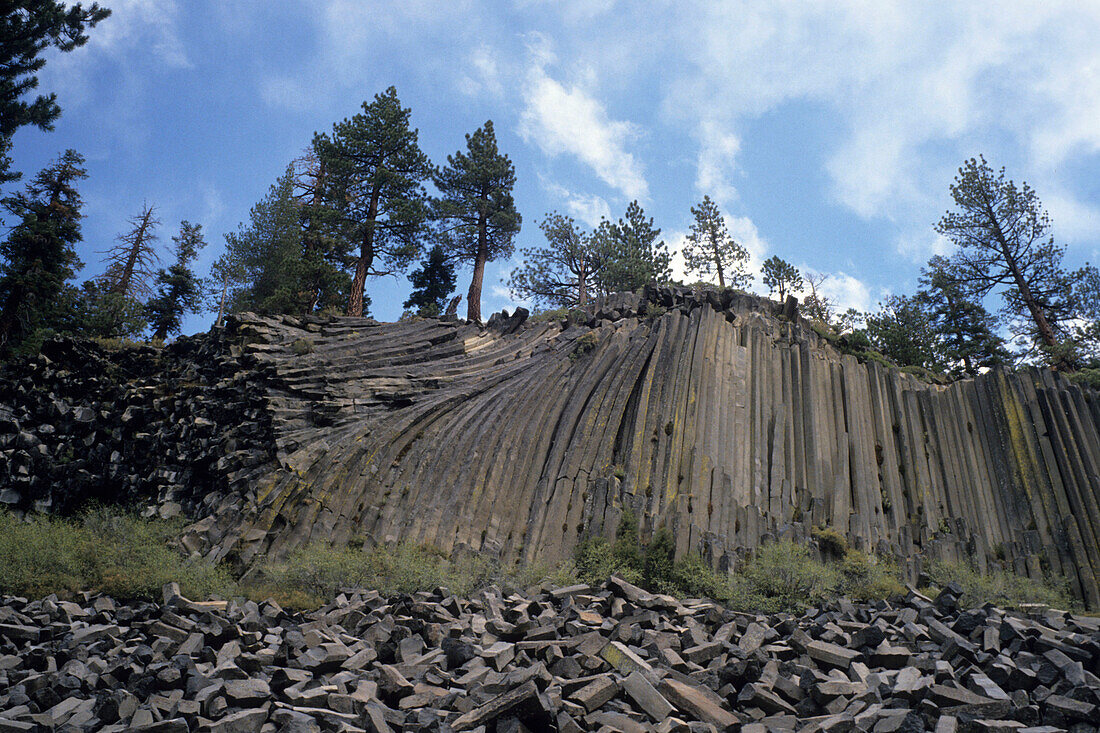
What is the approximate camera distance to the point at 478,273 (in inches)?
1206

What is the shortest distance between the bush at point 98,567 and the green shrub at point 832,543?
978 cm

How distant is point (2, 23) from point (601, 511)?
1616 centimetres

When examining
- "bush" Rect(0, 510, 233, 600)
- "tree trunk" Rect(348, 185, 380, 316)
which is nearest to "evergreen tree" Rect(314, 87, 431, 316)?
"tree trunk" Rect(348, 185, 380, 316)

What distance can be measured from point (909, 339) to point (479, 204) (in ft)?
65.2

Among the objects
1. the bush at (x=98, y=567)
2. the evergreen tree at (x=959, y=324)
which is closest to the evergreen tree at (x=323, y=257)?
the bush at (x=98, y=567)

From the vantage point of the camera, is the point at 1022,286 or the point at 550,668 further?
the point at 1022,286

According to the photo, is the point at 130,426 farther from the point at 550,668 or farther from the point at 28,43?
the point at 550,668

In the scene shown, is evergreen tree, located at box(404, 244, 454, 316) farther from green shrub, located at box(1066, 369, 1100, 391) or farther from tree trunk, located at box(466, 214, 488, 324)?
green shrub, located at box(1066, 369, 1100, 391)

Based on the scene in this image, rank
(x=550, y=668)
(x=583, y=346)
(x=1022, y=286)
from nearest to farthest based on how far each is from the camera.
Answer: (x=550, y=668), (x=583, y=346), (x=1022, y=286)

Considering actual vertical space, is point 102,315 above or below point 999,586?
above

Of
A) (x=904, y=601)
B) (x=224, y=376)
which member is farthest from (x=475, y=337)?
(x=904, y=601)

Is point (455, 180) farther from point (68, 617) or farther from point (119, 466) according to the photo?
point (68, 617)

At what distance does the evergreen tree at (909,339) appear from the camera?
24250mm

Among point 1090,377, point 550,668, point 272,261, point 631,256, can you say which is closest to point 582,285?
point 631,256
